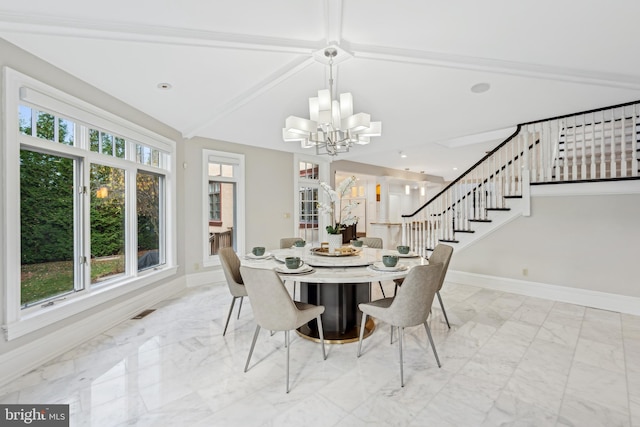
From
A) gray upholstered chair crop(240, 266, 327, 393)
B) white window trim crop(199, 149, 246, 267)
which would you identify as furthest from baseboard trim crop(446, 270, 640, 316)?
white window trim crop(199, 149, 246, 267)

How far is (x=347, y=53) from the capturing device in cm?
242

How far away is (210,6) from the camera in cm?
189

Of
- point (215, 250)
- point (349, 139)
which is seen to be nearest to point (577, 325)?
point (349, 139)

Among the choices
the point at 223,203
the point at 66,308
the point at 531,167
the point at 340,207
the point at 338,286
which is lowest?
the point at 66,308

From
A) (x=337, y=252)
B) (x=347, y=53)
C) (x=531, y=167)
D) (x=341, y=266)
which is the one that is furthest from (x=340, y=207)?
(x=531, y=167)

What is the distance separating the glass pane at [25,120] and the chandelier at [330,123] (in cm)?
214

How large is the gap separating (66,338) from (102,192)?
4.95 feet

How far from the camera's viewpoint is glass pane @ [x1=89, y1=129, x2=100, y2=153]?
9.68 ft

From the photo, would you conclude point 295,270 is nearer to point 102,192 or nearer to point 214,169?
point 102,192

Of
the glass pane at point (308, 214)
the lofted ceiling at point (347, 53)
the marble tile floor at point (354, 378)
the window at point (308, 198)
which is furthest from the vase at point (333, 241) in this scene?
the glass pane at point (308, 214)

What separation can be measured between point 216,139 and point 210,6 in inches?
124

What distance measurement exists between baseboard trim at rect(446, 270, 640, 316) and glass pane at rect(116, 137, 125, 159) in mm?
5243

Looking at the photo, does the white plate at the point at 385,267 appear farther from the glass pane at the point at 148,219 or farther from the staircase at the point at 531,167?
the glass pane at the point at 148,219

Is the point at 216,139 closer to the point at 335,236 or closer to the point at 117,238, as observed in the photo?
the point at 117,238
